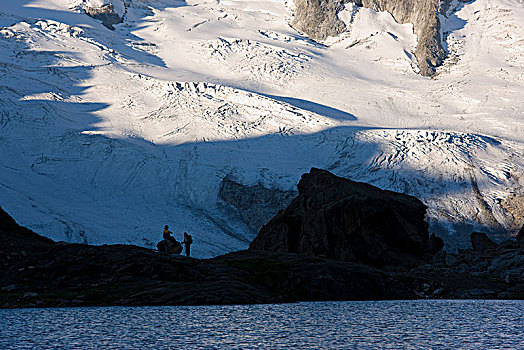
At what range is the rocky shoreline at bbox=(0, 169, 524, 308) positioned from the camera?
22.4 meters

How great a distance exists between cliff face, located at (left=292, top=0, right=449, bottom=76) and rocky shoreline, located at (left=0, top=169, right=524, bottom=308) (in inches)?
3736

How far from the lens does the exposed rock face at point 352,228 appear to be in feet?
120

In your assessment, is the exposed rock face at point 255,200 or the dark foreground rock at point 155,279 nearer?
the dark foreground rock at point 155,279

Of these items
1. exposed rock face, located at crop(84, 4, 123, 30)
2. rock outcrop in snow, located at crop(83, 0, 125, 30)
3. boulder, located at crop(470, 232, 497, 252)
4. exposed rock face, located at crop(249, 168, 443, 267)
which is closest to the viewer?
exposed rock face, located at crop(249, 168, 443, 267)

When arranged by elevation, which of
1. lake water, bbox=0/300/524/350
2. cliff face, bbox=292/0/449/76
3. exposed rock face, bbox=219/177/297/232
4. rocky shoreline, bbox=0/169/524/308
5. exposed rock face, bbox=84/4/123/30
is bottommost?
exposed rock face, bbox=219/177/297/232

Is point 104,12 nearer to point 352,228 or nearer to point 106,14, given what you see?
point 106,14

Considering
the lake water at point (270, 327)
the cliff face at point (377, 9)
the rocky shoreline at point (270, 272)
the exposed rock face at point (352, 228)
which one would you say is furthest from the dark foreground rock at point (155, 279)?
the cliff face at point (377, 9)

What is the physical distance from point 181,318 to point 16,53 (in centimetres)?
8673

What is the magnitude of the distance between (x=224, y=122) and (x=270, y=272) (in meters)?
55.5

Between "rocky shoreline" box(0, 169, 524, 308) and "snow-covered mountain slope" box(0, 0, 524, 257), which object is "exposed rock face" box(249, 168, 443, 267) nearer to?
"rocky shoreline" box(0, 169, 524, 308)

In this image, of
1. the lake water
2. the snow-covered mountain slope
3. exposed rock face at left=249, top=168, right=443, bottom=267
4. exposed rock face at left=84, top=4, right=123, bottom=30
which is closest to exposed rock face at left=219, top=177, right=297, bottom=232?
the snow-covered mountain slope

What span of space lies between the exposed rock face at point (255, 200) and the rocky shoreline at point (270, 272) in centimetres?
2874

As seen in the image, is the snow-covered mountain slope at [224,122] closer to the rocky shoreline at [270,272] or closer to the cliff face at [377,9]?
the cliff face at [377,9]

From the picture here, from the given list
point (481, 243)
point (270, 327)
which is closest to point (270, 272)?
point (270, 327)
